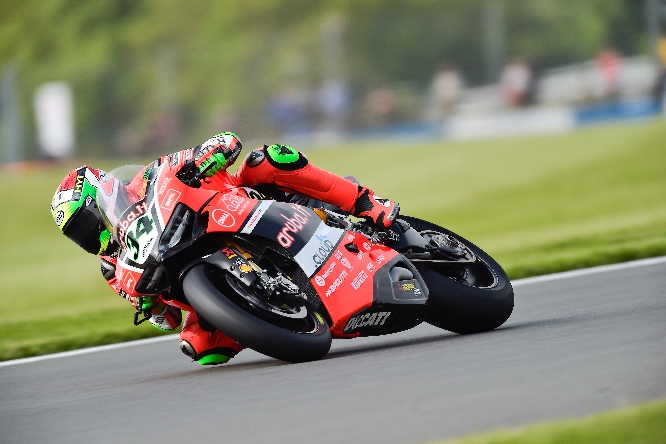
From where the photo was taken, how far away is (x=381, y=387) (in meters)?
4.62

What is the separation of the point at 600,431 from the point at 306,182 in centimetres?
322

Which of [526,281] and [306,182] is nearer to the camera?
[306,182]

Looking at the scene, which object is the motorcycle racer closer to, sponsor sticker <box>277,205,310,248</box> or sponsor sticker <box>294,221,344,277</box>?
sponsor sticker <box>277,205,310,248</box>

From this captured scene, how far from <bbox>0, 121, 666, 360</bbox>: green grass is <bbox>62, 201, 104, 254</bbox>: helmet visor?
111 inches

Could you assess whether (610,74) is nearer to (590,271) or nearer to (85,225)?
(590,271)

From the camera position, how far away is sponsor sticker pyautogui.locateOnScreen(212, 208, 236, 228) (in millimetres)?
5723

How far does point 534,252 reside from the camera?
12.4 meters

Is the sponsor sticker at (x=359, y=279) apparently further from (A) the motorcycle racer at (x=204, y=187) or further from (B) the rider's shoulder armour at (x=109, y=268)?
(B) the rider's shoulder armour at (x=109, y=268)

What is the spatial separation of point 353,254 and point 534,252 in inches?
266

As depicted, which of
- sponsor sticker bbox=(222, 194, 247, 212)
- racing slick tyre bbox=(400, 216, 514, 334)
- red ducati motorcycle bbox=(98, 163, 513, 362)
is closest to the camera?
red ducati motorcycle bbox=(98, 163, 513, 362)

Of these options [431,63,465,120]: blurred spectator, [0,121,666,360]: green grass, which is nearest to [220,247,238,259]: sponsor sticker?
[0,121,666,360]: green grass

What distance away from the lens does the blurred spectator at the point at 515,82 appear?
84.5 feet

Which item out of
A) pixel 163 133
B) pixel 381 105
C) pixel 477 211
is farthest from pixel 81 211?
pixel 163 133

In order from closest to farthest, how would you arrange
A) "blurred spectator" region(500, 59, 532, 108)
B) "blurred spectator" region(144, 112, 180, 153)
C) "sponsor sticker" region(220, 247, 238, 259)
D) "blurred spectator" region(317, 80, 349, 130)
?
"sponsor sticker" region(220, 247, 238, 259), "blurred spectator" region(500, 59, 532, 108), "blurred spectator" region(317, 80, 349, 130), "blurred spectator" region(144, 112, 180, 153)
